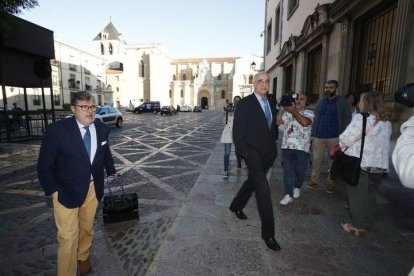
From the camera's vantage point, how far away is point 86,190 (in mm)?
2277

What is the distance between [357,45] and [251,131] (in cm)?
508

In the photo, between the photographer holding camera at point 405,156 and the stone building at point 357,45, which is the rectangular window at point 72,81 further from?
the photographer holding camera at point 405,156

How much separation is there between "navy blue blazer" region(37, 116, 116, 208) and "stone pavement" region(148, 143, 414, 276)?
1.05 metres

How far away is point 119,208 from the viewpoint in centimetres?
346

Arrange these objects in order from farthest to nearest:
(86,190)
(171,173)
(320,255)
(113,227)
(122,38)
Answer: (122,38)
(171,173)
(113,227)
(320,255)
(86,190)

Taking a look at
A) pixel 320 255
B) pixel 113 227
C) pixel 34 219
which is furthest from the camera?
pixel 34 219

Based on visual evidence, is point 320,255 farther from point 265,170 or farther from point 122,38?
point 122,38

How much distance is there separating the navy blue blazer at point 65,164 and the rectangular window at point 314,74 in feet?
26.7

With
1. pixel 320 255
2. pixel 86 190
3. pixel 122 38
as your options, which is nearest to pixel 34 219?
pixel 86 190

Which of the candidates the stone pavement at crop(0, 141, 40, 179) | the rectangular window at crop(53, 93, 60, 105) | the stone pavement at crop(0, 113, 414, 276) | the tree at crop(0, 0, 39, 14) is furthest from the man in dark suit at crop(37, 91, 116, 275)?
the rectangular window at crop(53, 93, 60, 105)

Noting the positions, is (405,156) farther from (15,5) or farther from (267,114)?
(15,5)

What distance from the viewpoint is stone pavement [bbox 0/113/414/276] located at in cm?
255

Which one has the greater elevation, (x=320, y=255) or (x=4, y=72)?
(x=4, y=72)

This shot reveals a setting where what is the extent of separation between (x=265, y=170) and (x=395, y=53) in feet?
11.2
